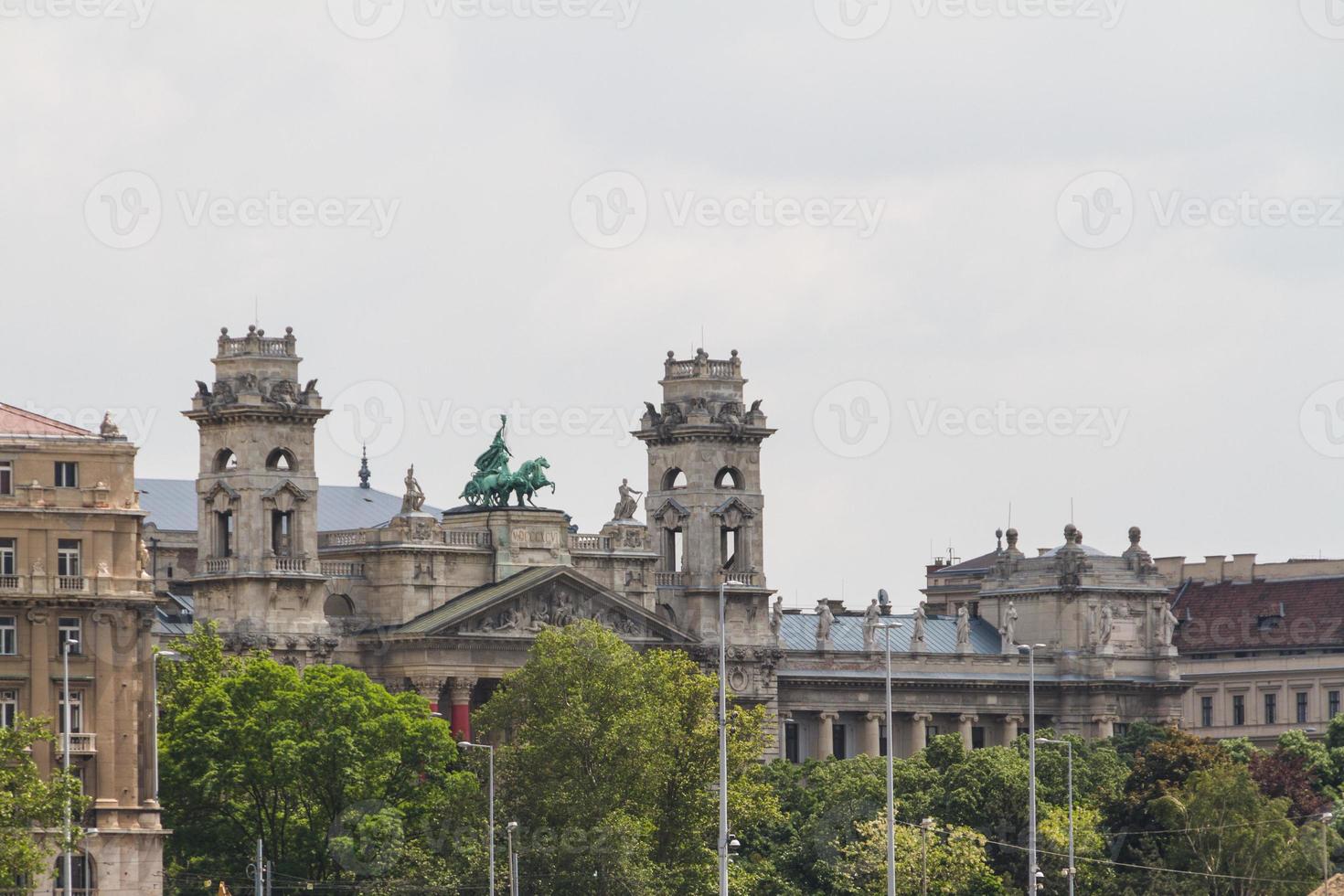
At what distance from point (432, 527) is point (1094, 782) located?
36.8 metres

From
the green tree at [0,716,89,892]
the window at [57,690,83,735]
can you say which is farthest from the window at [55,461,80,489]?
the green tree at [0,716,89,892]

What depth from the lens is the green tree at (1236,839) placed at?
156250mm

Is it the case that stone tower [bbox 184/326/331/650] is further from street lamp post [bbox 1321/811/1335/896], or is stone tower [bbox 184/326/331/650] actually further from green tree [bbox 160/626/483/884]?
street lamp post [bbox 1321/811/1335/896]

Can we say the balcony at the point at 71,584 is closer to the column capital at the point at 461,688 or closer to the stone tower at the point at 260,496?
the stone tower at the point at 260,496

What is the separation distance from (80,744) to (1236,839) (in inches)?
1900

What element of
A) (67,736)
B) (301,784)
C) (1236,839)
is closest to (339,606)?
(301,784)

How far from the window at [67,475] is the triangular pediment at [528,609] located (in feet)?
166

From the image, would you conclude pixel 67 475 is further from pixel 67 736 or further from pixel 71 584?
pixel 67 736

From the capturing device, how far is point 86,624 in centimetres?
13825

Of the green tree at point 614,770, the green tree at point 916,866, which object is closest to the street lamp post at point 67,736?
the green tree at point 614,770

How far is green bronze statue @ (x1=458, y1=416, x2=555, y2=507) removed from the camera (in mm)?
197000

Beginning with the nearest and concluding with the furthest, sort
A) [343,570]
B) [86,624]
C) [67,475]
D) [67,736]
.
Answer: [67,736], [86,624], [67,475], [343,570]

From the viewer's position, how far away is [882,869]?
157 m

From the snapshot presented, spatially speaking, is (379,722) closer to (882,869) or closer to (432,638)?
(882,869)
